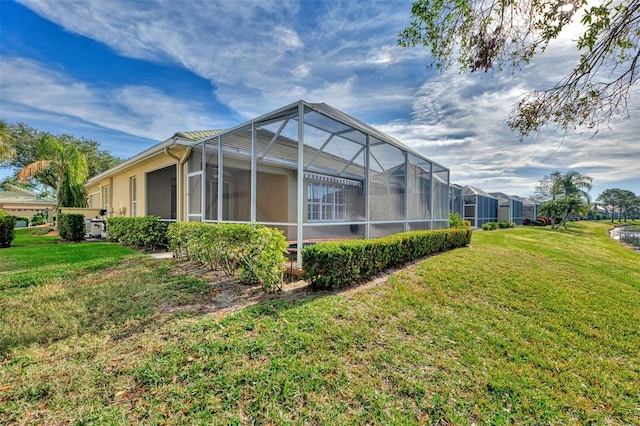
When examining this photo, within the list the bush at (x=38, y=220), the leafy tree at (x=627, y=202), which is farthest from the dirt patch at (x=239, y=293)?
the leafy tree at (x=627, y=202)

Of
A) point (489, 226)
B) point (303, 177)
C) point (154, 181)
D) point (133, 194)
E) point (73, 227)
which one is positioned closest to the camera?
point (303, 177)

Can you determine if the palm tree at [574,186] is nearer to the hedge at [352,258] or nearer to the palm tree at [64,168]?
the hedge at [352,258]

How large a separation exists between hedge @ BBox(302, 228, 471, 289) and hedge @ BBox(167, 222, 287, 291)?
1.59ft

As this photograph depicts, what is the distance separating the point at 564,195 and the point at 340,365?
38.4m

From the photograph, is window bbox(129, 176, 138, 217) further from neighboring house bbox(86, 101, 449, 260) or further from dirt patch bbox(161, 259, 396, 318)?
dirt patch bbox(161, 259, 396, 318)

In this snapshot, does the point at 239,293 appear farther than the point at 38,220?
No

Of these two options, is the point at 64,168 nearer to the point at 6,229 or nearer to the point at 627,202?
the point at 6,229

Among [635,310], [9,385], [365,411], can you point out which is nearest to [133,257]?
[9,385]

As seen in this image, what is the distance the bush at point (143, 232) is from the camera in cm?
814

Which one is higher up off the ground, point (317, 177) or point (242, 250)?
point (317, 177)

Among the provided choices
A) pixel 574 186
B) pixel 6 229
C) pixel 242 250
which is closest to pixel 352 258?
pixel 242 250

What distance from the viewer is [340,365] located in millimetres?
2527

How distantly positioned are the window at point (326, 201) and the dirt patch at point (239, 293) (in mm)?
3321

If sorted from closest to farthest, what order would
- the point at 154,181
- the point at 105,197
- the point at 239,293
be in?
the point at 239,293, the point at 154,181, the point at 105,197
